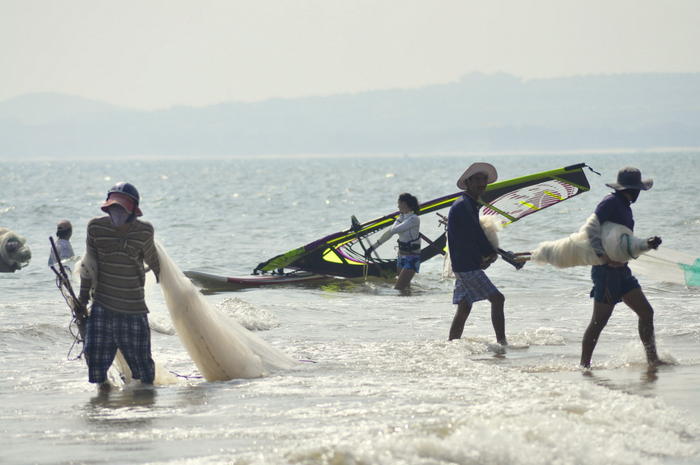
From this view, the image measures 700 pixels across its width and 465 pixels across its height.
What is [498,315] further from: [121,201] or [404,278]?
[404,278]

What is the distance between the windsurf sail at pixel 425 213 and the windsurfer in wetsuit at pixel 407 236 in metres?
0.73

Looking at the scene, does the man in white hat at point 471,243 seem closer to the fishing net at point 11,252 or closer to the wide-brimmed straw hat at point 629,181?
the wide-brimmed straw hat at point 629,181

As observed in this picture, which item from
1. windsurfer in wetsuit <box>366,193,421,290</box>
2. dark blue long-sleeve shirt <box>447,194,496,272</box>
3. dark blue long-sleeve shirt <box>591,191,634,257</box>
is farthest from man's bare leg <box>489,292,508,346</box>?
windsurfer in wetsuit <box>366,193,421,290</box>

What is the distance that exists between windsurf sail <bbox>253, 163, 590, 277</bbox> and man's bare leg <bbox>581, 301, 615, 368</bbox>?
17.9ft

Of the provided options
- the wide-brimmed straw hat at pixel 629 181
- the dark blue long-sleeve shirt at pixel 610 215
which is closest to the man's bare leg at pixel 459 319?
the dark blue long-sleeve shirt at pixel 610 215

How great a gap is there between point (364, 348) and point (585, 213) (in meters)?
30.6

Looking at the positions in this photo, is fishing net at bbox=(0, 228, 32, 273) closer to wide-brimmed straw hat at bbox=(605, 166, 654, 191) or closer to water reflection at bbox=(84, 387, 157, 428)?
water reflection at bbox=(84, 387, 157, 428)

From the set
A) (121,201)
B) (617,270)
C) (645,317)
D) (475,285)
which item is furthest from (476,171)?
(121,201)

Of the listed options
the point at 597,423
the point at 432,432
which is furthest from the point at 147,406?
the point at 597,423

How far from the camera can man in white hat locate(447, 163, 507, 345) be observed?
8.91 m

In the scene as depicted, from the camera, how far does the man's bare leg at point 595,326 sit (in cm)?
791

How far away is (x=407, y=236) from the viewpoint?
14516 millimetres

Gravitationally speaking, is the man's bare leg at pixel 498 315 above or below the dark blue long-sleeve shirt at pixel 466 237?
below

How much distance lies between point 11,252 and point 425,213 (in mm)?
8977
